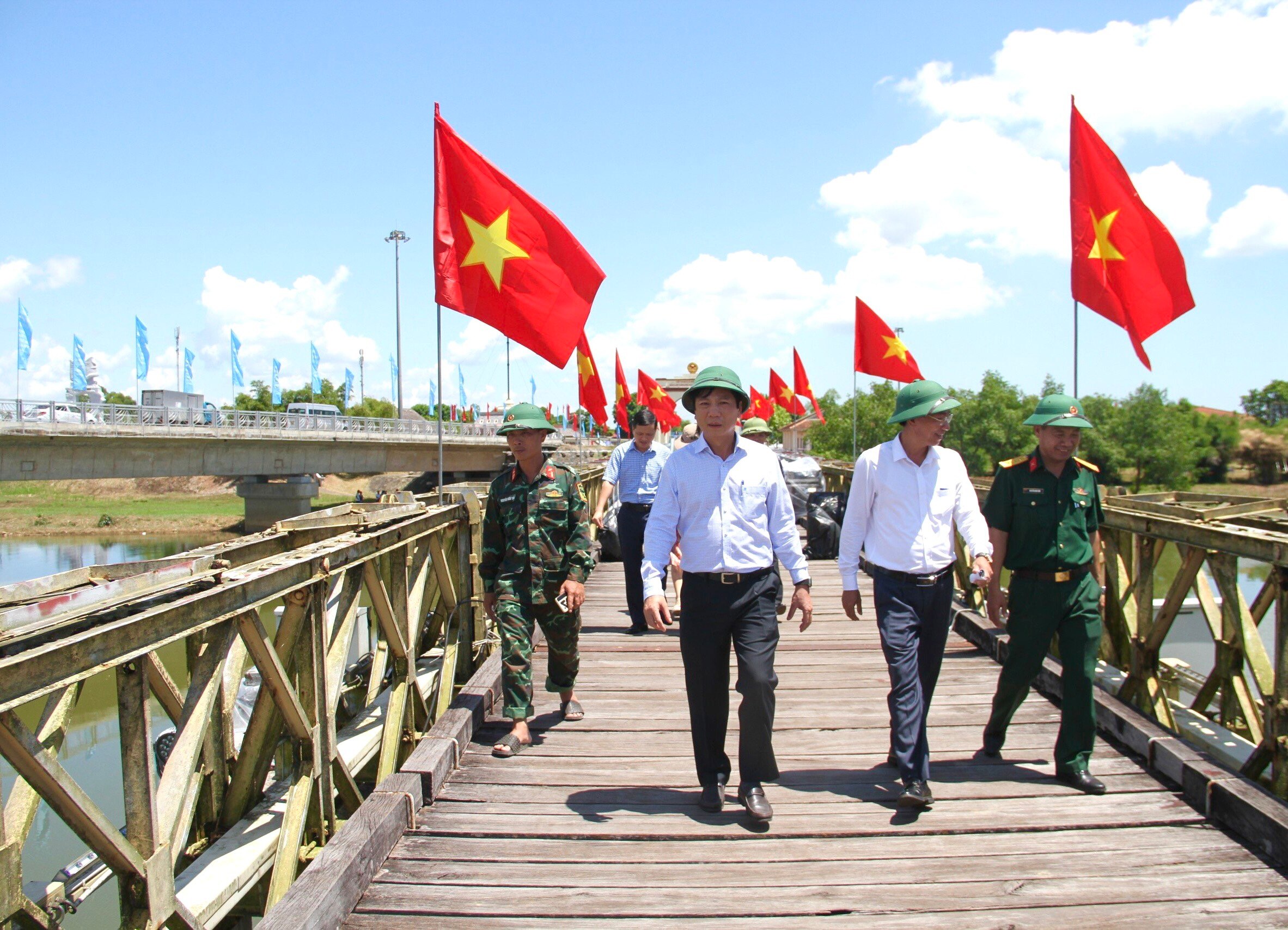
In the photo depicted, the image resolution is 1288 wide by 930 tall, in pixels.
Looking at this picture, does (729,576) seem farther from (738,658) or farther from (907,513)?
(907,513)

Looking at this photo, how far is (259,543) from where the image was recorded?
3908 mm

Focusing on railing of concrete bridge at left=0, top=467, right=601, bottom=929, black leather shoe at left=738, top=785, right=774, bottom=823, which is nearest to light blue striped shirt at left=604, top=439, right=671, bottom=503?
railing of concrete bridge at left=0, top=467, right=601, bottom=929

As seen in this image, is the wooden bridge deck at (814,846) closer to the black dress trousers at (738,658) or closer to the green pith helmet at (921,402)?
the black dress trousers at (738,658)

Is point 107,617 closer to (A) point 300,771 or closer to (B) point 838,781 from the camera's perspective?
(A) point 300,771

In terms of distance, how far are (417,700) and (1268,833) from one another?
396 centimetres

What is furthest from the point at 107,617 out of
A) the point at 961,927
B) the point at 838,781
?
the point at 838,781

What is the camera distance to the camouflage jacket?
15.1 ft

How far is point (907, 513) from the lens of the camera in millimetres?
3885

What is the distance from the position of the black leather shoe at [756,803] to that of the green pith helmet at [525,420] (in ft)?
6.21

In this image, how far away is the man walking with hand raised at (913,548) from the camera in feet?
12.4

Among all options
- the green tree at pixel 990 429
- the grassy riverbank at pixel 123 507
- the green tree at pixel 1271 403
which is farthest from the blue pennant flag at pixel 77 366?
the green tree at pixel 1271 403

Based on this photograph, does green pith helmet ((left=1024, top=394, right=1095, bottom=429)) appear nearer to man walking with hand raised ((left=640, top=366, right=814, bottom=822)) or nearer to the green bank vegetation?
man walking with hand raised ((left=640, top=366, right=814, bottom=822))

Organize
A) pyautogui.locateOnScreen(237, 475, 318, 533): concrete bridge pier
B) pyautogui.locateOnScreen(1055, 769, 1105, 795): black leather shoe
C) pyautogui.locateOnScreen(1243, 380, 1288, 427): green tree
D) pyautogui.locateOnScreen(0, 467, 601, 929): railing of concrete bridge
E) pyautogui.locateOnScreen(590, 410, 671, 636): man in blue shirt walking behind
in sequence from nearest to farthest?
pyautogui.locateOnScreen(0, 467, 601, 929): railing of concrete bridge → pyautogui.locateOnScreen(1055, 769, 1105, 795): black leather shoe → pyautogui.locateOnScreen(590, 410, 671, 636): man in blue shirt walking behind → pyautogui.locateOnScreen(237, 475, 318, 533): concrete bridge pier → pyautogui.locateOnScreen(1243, 380, 1288, 427): green tree

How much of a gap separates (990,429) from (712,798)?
61506 millimetres
